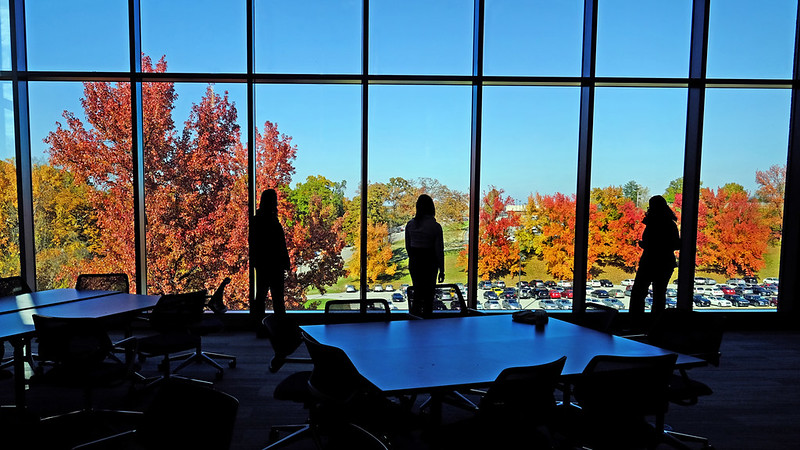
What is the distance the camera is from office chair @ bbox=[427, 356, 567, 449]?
1870mm

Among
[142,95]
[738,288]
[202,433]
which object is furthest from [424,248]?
[738,288]

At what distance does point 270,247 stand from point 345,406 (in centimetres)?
305

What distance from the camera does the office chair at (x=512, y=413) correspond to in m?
1.87

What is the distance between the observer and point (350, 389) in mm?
2166

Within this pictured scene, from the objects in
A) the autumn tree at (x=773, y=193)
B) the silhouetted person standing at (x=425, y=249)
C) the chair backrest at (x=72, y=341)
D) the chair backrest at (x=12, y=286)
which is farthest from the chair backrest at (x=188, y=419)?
the autumn tree at (x=773, y=193)

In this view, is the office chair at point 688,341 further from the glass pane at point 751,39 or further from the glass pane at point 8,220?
the glass pane at point 8,220

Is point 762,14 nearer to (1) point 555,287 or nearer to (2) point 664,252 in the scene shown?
(2) point 664,252

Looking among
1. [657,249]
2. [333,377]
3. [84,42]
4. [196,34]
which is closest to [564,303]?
[657,249]

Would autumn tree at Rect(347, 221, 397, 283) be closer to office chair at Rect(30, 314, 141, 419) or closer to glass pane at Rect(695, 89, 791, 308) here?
office chair at Rect(30, 314, 141, 419)

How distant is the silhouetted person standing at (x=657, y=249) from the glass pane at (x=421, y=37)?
276 cm

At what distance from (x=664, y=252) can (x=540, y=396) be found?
3.82m

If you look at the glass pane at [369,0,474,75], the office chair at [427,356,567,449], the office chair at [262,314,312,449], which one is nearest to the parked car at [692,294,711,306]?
the glass pane at [369,0,474,75]

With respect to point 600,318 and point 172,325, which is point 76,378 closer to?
point 172,325

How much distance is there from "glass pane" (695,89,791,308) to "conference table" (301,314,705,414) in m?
3.97
